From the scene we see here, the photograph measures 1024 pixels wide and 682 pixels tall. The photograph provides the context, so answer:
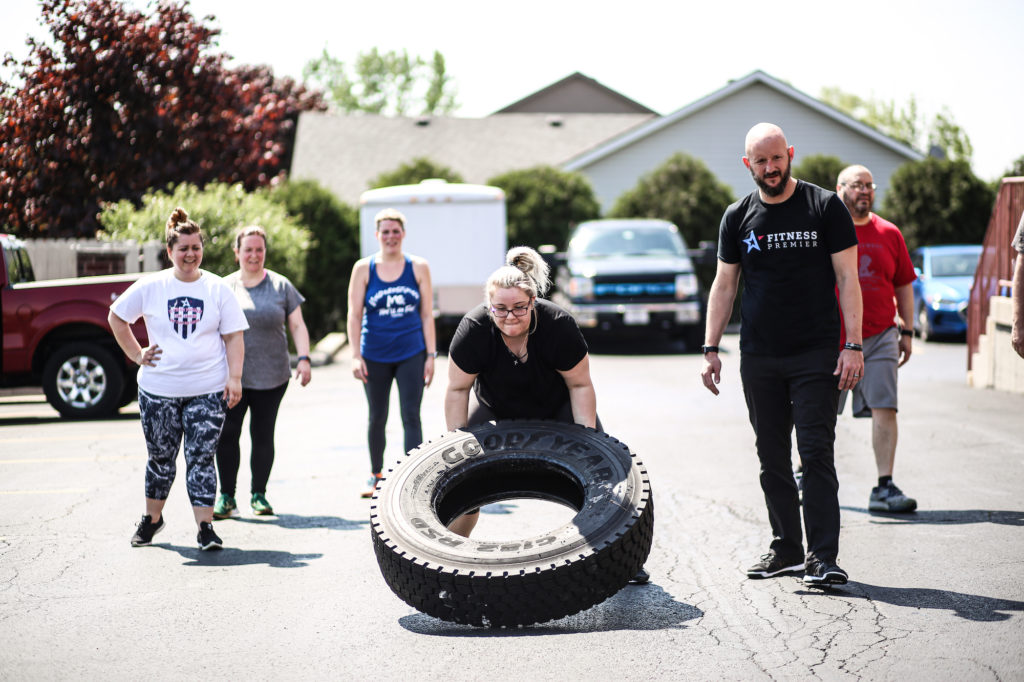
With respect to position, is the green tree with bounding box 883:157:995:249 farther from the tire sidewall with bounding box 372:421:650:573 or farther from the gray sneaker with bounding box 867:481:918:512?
the tire sidewall with bounding box 372:421:650:573

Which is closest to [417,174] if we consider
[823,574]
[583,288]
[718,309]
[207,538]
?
[583,288]

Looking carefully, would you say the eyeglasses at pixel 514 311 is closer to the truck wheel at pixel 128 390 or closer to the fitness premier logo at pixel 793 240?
the fitness premier logo at pixel 793 240

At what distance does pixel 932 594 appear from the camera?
17.1 ft

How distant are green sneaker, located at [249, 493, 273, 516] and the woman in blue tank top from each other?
71 cm

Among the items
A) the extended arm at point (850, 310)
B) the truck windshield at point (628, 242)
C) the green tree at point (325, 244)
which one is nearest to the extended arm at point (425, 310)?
the extended arm at point (850, 310)

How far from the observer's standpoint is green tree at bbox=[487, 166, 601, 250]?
27.0 meters

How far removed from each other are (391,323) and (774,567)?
10.6ft

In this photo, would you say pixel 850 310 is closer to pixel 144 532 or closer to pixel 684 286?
pixel 144 532

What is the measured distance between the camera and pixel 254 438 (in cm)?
743

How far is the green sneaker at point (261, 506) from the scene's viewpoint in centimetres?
731

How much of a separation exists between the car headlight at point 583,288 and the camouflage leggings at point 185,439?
1258cm

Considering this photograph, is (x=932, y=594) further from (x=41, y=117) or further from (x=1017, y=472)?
(x=41, y=117)

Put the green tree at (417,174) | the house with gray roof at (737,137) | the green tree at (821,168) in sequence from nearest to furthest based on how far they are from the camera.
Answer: the green tree at (417,174), the green tree at (821,168), the house with gray roof at (737,137)

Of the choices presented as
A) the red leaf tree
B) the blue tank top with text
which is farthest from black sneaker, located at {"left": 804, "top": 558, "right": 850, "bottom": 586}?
the red leaf tree
